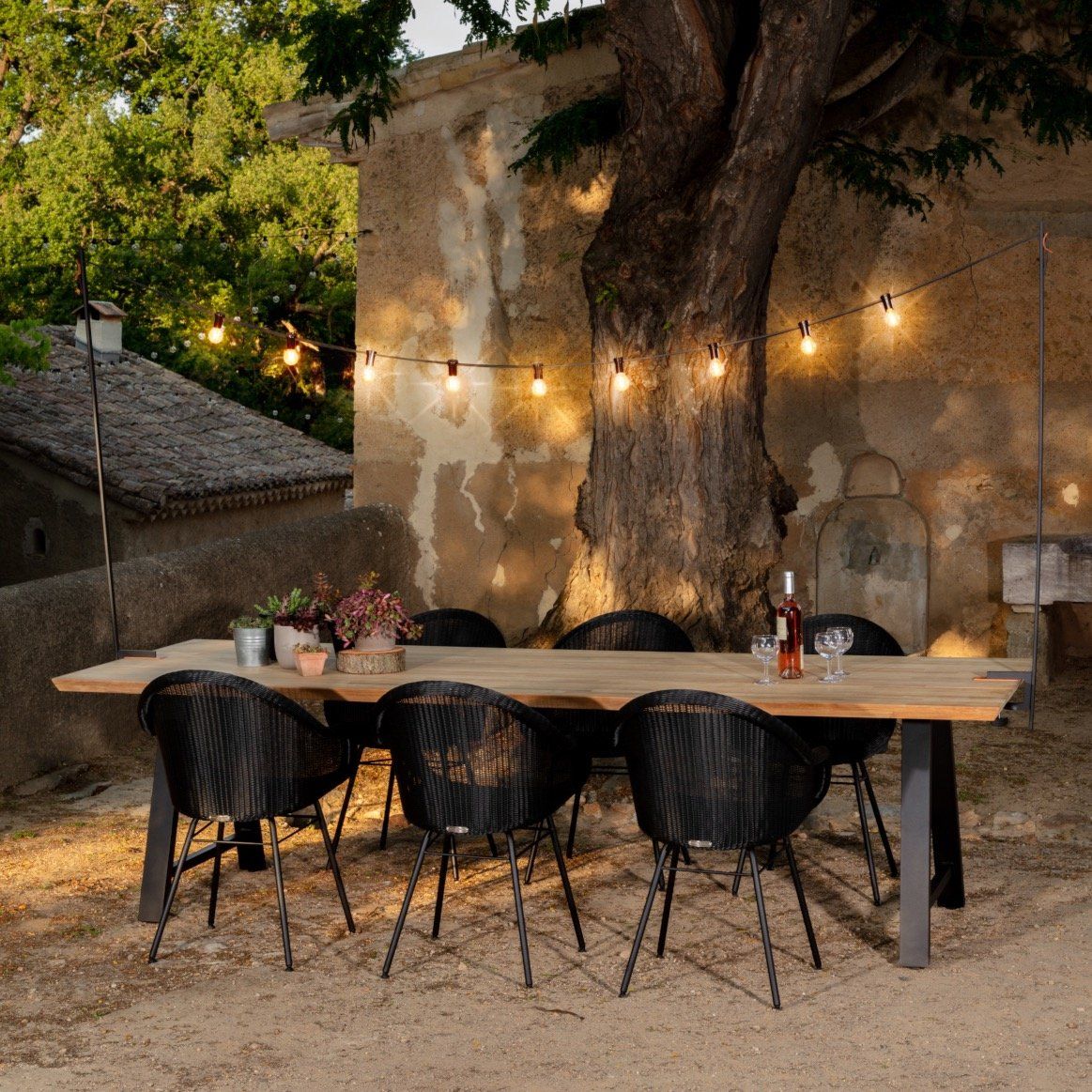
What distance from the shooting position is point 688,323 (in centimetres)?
749

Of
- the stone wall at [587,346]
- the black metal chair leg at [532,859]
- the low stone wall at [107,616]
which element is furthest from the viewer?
the stone wall at [587,346]

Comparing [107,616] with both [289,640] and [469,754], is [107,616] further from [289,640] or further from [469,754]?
[469,754]

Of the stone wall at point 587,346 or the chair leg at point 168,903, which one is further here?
the stone wall at point 587,346

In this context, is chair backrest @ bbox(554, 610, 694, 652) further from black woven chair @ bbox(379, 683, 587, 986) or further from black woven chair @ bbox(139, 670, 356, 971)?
black woven chair @ bbox(139, 670, 356, 971)

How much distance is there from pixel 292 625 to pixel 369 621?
277mm

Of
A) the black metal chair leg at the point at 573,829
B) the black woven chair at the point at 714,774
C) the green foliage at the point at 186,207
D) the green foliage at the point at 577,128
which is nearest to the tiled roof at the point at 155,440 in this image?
the green foliage at the point at 186,207

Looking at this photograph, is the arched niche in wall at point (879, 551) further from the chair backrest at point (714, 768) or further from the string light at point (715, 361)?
the chair backrest at point (714, 768)

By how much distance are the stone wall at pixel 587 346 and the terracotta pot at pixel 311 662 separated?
16.0 feet

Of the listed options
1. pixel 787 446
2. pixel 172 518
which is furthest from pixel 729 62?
pixel 172 518

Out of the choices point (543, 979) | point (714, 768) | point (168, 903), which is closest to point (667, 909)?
point (543, 979)

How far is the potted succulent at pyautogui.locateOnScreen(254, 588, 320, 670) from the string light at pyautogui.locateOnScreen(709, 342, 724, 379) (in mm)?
2841

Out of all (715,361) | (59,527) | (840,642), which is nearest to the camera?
(840,642)

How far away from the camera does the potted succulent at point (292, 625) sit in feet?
17.3

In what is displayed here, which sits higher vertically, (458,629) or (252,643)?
(252,643)
